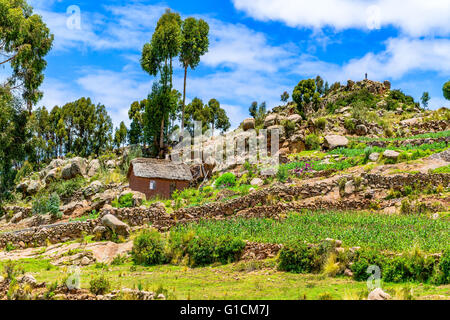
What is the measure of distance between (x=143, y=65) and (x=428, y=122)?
27162 millimetres

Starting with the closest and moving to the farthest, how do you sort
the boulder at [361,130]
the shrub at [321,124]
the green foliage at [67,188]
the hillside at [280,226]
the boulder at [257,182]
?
the hillside at [280,226] < the boulder at [257,182] < the green foliage at [67,188] < the shrub at [321,124] < the boulder at [361,130]

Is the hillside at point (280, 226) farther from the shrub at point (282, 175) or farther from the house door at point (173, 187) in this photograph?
the house door at point (173, 187)

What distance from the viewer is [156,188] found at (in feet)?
104

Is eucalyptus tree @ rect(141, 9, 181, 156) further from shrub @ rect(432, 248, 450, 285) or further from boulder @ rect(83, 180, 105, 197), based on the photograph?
shrub @ rect(432, 248, 450, 285)

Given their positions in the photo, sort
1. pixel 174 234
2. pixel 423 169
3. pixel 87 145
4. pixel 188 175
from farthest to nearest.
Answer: pixel 87 145, pixel 188 175, pixel 423 169, pixel 174 234

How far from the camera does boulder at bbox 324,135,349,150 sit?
32.6 m

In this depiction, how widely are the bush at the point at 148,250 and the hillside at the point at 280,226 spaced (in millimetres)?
41

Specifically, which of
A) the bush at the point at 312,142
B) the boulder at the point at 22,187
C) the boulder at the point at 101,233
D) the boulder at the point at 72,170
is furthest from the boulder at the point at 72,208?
the bush at the point at 312,142

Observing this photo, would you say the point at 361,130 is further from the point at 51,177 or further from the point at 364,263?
the point at 364,263

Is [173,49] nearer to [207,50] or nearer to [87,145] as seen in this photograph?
[207,50]

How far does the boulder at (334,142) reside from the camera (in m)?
32.6

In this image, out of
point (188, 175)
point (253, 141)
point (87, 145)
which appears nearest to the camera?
point (188, 175)
